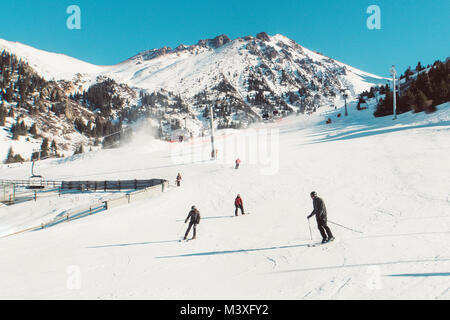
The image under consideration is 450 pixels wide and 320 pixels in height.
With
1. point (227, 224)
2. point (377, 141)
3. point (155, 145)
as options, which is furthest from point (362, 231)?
point (155, 145)

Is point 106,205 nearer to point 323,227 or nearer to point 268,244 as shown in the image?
point 268,244

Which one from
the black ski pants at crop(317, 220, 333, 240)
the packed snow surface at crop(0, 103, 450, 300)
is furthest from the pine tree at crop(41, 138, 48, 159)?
the black ski pants at crop(317, 220, 333, 240)

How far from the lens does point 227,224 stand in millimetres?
11828

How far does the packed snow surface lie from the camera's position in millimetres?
5840

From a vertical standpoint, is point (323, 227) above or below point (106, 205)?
above

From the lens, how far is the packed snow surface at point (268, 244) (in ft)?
19.2

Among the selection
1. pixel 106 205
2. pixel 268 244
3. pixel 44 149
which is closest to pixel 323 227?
pixel 268 244

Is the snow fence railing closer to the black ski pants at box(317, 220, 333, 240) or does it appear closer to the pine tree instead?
the black ski pants at box(317, 220, 333, 240)

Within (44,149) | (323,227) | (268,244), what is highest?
(44,149)

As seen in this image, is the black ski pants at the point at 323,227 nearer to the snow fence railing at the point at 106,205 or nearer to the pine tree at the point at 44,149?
the snow fence railing at the point at 106,205

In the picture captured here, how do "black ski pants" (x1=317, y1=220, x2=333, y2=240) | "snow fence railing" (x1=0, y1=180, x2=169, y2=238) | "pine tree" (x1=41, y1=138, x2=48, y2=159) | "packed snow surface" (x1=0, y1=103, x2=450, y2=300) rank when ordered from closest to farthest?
"packed snow surface" (x1=0, y1=103, x2=450, y2=300), "black ski pants" (x1=317, y1=220, x2=333, y2=240), "snow fence railing" (x1=0, y1=180, x2=169, y2=238), "pine tree" (x1=41, y1=138, x2=48, y2=159)

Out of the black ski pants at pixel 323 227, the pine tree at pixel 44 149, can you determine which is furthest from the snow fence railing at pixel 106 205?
the pine tree at pixel 44 149

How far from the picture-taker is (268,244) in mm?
8641
